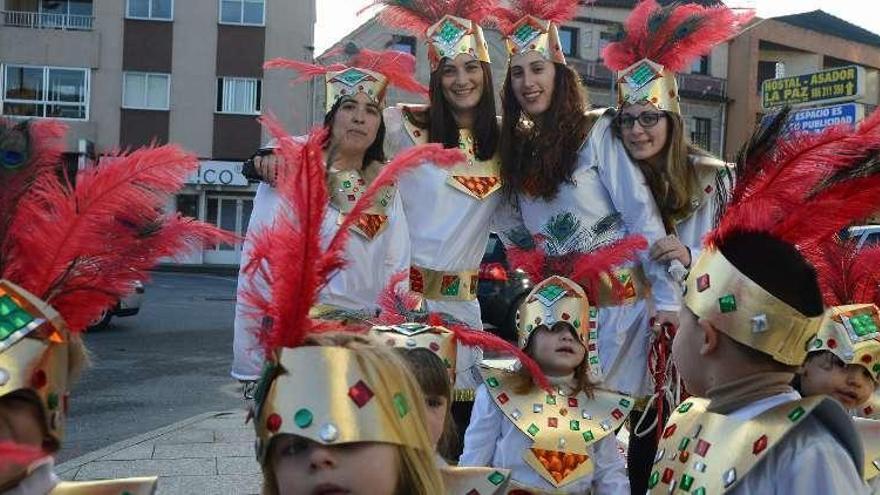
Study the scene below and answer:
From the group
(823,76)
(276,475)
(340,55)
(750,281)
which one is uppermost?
(823,76)

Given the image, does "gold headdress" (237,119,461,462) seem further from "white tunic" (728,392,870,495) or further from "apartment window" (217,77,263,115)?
"apartment window" (217,77,263,115)

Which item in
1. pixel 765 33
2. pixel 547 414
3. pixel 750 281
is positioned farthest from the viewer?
pixel 765 33

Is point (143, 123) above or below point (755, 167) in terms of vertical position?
above

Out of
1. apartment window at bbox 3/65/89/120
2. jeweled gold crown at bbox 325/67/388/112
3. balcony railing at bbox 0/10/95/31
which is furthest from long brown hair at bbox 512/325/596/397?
balcony railing at bbox 0/10/95/31

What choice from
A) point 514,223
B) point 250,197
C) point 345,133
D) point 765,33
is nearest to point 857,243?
point 514,223

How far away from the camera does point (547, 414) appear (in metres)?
3.87

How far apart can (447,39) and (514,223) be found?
Result: 35.1 inches

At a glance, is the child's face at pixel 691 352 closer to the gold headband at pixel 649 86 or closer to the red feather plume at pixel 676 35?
the gold headband at pixel 649 86

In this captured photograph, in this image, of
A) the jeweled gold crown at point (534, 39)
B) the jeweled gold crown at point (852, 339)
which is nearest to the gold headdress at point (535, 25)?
the jeweled gold crown at point (534, 39)

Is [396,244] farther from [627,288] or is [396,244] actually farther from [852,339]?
[852,339]

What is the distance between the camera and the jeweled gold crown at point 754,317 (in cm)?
249

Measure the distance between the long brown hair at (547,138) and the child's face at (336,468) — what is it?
2.36 metres

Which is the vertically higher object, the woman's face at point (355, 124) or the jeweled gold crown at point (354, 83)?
the jeweled gold crown at point (354, 83)

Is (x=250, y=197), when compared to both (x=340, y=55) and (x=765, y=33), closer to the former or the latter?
(x=765, y=33)
